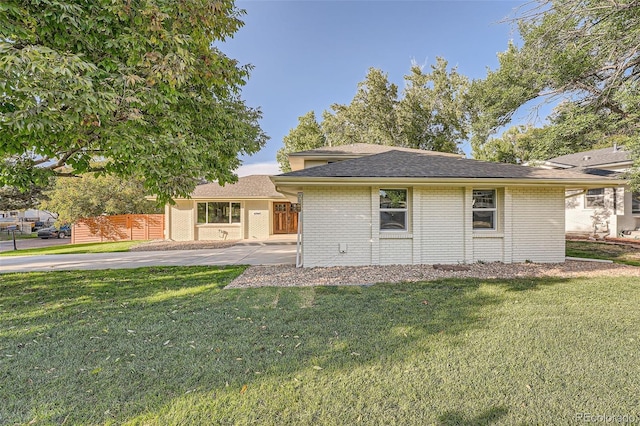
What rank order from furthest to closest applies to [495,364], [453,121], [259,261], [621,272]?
[453,121] < [259,261] < [621,272] < [495,364]

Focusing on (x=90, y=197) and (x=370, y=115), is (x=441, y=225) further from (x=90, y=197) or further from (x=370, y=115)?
(x=90, y=197)

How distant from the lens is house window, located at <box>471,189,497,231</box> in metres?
9.53

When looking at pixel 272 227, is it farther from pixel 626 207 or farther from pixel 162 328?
pixel 626 207

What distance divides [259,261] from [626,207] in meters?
20.0

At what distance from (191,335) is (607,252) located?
14.8 m

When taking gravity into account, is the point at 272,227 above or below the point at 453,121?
below

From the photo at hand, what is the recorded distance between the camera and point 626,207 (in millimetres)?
16156

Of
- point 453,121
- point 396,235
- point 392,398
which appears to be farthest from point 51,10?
point 453,121

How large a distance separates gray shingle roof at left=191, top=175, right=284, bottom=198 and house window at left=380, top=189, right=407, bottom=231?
9310mm

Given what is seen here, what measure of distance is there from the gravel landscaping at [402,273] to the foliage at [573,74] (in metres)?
5.32

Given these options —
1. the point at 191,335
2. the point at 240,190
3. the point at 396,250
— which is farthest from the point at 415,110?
the point at 191,335

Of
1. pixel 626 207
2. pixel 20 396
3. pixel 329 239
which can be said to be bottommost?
pixel 20 396

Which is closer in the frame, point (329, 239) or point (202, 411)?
point (202, 411)

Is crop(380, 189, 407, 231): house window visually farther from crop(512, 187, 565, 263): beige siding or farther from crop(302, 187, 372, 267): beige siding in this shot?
crop(512, 187, 565, 263): beige siding
